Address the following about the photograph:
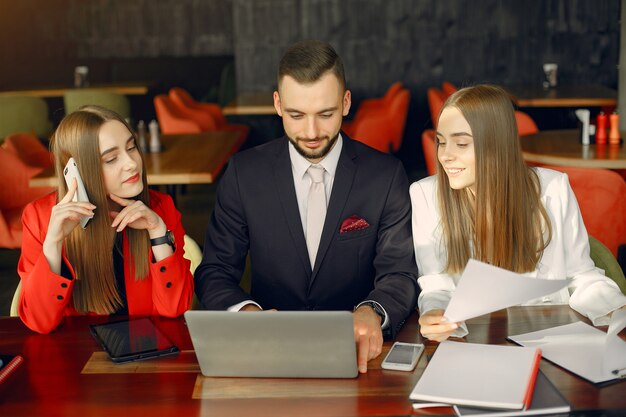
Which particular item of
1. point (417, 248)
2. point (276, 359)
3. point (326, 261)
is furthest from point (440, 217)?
point (276, 359)

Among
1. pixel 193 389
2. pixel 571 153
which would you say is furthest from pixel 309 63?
pixel 571 153

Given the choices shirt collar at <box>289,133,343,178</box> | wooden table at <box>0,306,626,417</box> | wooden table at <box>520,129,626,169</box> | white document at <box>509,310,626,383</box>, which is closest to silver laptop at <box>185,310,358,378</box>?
wooden table at <box>0,306,626,417</box>

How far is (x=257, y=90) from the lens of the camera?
8.99m

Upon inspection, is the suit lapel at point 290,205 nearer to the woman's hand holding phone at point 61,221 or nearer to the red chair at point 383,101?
the woman's hand holding phone at point 61,221

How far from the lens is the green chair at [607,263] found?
285cm

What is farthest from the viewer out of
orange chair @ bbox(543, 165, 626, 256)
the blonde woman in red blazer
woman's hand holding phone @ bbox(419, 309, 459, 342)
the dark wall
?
the dark wall

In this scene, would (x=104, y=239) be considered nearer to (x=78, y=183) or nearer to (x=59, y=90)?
(x=78, y=183)

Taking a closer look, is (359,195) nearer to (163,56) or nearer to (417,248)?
(417,248)

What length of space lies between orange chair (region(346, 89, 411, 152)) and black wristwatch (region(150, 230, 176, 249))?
4.13 m

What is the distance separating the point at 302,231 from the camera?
2861mm

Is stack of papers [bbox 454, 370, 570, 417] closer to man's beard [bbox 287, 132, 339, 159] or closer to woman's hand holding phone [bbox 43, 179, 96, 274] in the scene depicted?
man's beard [bbox 287, 132, 339, 159]

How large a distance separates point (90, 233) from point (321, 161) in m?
0.81

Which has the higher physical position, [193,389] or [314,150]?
[314,150]

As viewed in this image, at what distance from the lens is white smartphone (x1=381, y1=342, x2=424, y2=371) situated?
212 cm
